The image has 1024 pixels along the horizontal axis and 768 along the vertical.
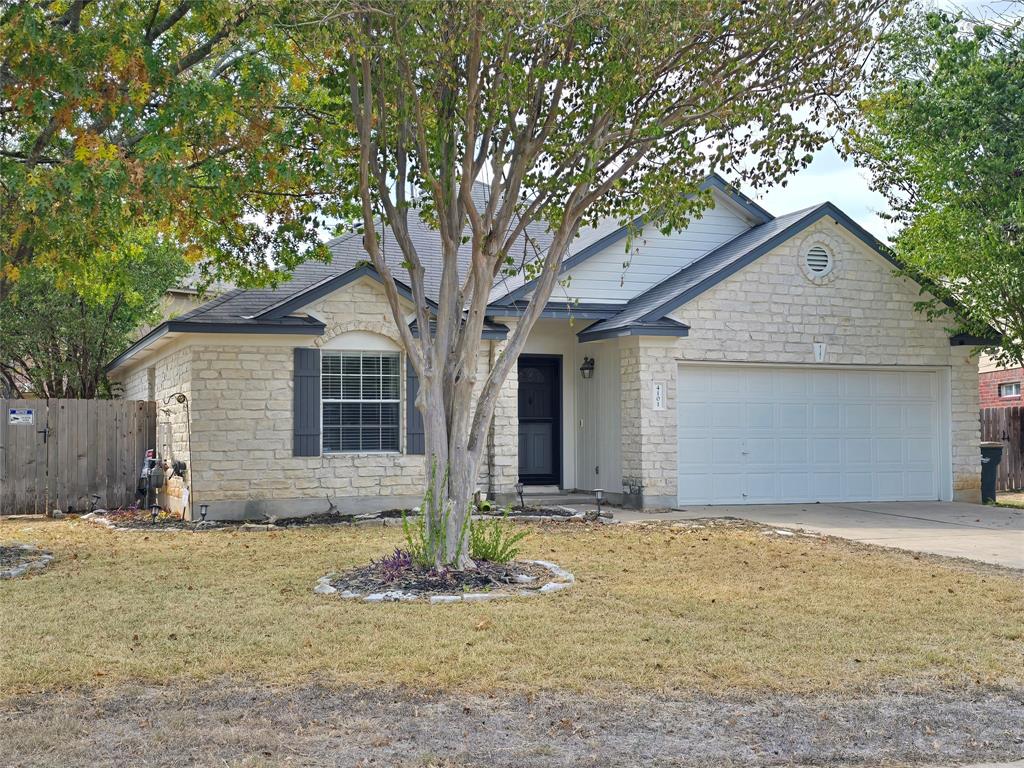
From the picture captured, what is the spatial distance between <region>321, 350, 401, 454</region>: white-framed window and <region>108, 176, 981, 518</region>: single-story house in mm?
22

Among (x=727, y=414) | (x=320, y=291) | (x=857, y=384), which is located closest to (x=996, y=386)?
(x=857, y=384)

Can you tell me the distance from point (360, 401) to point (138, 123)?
18.6ft

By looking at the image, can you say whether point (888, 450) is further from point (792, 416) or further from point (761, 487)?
point (761, 487)

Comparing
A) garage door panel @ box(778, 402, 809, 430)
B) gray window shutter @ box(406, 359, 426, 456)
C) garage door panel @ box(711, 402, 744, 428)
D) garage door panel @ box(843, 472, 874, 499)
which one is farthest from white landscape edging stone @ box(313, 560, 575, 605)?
garage door panel @ box(843, 472, 874, 499)

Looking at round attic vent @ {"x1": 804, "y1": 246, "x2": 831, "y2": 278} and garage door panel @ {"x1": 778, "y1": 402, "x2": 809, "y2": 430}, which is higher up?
round attic vent @ {"x1": 804, "y1": 246, "x2": 831, "y2": 278}

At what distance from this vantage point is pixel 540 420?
1792 centimetres

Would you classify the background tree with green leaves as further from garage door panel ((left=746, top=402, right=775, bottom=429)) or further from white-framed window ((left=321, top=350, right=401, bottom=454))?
white-framed window ((left=321, top=350, right=401, bottom=454))

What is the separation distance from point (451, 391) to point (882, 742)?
533cm

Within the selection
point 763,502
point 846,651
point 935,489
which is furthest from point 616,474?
point 846,651

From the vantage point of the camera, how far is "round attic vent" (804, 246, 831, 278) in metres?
17.1

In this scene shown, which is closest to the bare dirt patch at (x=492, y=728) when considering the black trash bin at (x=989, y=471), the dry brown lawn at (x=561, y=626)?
the dry brown lawn at (x=561, y=626)

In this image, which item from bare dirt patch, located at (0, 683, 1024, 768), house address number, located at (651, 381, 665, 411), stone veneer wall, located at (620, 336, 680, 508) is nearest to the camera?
bare dirt patch, located at (0, 683, 1024, 768)

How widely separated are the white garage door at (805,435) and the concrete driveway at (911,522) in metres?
0.48

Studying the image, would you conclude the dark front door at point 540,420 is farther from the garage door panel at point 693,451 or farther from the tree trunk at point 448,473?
the tree trunk at point 448,473
